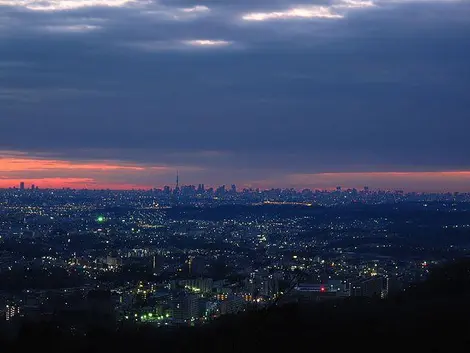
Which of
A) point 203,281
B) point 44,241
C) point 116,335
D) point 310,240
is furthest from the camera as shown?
point 44,241

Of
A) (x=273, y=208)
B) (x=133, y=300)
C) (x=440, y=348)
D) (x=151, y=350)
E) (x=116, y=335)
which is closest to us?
(x=440, y=348)

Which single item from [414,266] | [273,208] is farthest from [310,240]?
[273,208]

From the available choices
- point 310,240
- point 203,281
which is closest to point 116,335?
point 203,281

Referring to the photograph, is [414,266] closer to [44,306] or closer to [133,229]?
[44,306]

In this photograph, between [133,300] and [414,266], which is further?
[414,266]

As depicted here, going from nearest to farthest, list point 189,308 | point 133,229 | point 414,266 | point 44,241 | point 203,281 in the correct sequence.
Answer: point 189,308
point 203,281
point 414,266
point 44,241
point 133,229

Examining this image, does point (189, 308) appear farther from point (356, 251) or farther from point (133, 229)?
point (133, 229)
